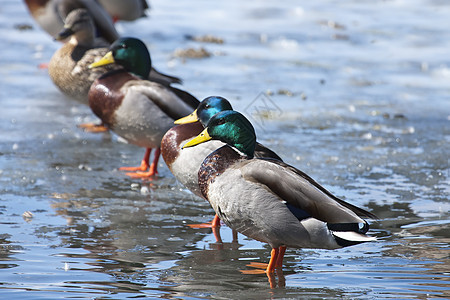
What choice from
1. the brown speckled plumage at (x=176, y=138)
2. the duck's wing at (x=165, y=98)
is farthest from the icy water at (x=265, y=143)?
the duck's wing at (x=165, y=98)

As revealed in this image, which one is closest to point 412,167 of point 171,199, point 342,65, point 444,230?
point 444,230

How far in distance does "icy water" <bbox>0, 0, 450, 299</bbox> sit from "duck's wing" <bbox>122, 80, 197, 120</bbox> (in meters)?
0.54

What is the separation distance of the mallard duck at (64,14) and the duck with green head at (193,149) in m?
3.91

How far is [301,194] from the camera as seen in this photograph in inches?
164

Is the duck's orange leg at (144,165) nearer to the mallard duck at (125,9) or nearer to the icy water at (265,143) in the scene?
the icy water at (265,143)

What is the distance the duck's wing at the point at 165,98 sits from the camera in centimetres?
635

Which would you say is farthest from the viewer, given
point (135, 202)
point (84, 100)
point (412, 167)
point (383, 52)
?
point (383, 52)

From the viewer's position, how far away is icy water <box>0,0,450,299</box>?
4.11 meters

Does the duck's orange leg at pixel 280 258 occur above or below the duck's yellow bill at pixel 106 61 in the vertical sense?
below

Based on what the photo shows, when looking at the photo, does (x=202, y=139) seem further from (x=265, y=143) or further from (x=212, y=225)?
(x=265, y=143)

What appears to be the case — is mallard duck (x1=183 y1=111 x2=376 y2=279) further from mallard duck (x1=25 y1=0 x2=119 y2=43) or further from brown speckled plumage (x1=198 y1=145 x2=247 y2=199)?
mallard duck (x1=25 y1=0 x2=119 y2=43)

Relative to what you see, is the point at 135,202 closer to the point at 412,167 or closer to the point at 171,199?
the point at 171,199

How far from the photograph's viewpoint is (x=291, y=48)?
456 inches

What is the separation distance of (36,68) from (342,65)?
385 centimetres
